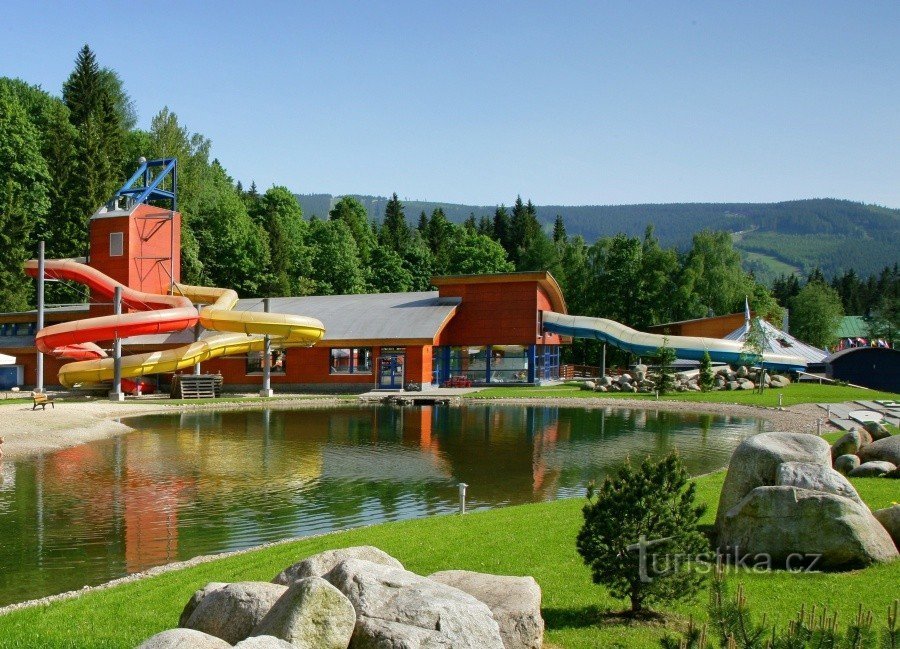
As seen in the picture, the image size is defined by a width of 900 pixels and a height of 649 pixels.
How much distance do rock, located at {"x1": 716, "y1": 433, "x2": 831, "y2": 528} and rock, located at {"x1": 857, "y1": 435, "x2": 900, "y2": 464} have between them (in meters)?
5.18

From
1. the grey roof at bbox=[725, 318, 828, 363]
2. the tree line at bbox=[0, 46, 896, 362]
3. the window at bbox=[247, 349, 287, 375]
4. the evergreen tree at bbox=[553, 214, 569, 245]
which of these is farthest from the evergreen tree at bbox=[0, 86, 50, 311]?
the evergreen tree at bbox=[553, 214, 569, 245]

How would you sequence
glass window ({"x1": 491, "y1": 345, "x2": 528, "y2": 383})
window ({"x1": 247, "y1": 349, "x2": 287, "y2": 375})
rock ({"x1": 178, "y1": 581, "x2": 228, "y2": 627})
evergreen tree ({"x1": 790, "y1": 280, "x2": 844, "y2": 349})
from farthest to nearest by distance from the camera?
evergreen tree ({"x1": 790, "y1": 280, "x2": 844, "y2": 349}), glass window ({"x1": 491, "y1": 345, "x2": 528, "y2": 383}), window ({"x1": 247, "y1": 349, "x2": 287, "y2": 375}), rock ({"x1": 178, "y1": 581, "x2": 228, "y2": 627})

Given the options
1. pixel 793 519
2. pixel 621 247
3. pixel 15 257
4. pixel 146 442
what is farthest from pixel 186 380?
pixel 621 247

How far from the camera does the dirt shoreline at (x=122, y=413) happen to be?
2530 cm

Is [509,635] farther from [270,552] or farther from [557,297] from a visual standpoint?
[557,297]

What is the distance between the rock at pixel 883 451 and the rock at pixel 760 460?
5.18 metres

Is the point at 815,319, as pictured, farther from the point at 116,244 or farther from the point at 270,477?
the point at 270,477

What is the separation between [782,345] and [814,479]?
48.0 metres

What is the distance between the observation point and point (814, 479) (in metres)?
9.30

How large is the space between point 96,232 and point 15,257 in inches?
482

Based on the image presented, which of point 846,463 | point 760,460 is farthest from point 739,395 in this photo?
point 760,460

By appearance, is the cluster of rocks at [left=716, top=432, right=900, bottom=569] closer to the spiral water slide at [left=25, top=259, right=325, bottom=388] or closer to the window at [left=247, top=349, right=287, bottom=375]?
the spiral water slide at [left=25, top=259, right=325, bottom=388]

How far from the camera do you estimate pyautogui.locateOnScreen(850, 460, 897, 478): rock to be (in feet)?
46.1

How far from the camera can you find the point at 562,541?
10.8 m
